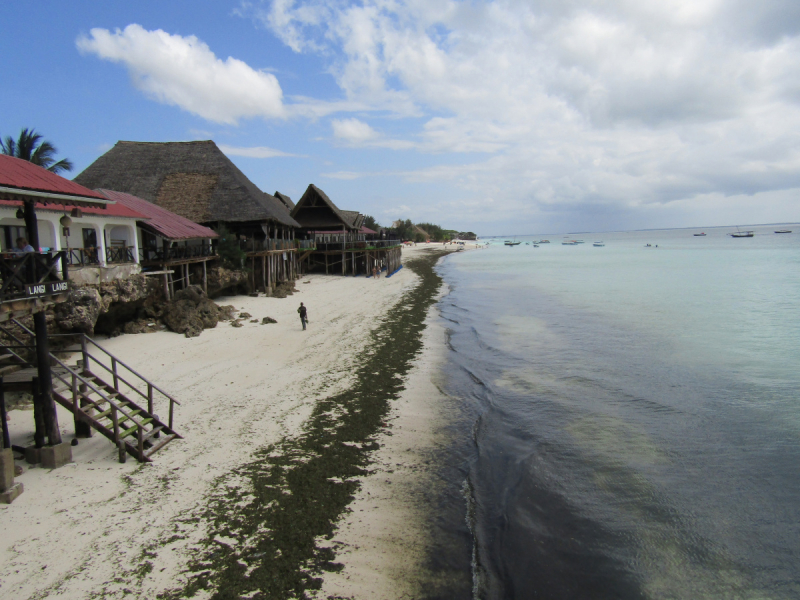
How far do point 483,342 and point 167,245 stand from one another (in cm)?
1318

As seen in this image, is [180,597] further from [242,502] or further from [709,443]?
[709,443]

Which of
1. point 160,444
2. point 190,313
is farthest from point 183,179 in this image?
point 160,444

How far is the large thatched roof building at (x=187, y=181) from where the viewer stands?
25719 millimetres

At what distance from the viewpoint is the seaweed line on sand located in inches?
211

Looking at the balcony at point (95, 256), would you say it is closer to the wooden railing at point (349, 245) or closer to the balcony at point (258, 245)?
the balcony at point (258, 245)

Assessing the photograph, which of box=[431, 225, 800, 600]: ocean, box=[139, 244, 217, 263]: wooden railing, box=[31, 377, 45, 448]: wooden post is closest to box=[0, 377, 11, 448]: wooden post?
box=[31, 377, 45, 448]: wooden post

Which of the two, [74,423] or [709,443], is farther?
[709,443]

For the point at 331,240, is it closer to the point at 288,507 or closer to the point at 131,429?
the point at 131,429

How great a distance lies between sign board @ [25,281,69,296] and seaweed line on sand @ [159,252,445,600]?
3986 millimetres

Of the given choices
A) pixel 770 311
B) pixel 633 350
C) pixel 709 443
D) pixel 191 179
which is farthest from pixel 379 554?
pixel 770 311

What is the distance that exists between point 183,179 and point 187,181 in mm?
286

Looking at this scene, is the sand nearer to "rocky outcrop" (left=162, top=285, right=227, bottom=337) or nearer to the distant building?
"rocky outcrop" (left=162, top=285, right=227, bottom=337)

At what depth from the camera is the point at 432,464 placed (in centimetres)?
839

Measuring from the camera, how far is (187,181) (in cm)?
2698
